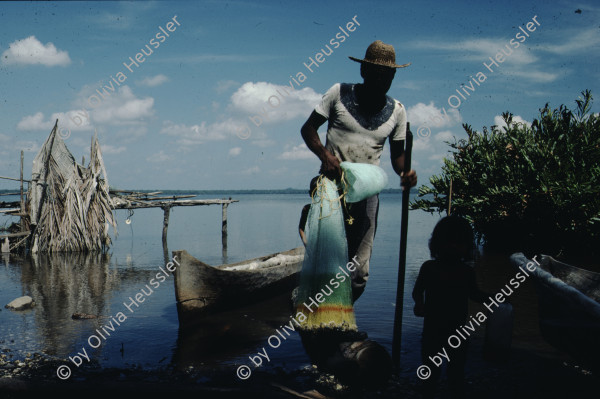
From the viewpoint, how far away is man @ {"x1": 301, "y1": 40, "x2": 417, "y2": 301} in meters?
4.28

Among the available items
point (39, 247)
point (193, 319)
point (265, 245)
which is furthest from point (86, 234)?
point (193, 319)

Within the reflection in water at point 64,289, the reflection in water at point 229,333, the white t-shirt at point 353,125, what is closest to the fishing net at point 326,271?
the white t-shirt at point 353,125

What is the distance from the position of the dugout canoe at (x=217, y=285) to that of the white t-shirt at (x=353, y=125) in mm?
3427

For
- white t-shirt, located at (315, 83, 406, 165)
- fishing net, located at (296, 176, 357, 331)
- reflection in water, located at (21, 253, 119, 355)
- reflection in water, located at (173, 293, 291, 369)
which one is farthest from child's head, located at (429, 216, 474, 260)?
reflection in water, located at (21, 253, 119, 355)

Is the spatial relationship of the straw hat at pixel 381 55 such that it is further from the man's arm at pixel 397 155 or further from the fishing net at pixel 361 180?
the fishing net at pixel 361 180

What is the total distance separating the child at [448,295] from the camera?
3543 mm

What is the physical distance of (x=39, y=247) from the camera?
15516 millimetres

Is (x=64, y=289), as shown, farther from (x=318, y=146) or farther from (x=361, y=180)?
(x=361, y=180)

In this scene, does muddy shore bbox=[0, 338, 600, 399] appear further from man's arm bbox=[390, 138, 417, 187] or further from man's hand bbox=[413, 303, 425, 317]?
man's arm bbox=[390, 138, 417, 187]

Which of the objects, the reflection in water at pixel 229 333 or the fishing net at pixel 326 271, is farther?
the reflection in water at pixel 229 333

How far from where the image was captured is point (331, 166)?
429cm

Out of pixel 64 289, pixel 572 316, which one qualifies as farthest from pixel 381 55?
pixel 64 289

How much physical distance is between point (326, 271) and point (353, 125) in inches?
51.1

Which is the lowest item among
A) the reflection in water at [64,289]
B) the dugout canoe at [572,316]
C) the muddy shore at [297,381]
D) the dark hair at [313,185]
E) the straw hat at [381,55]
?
the reflection in water at [64,289]
